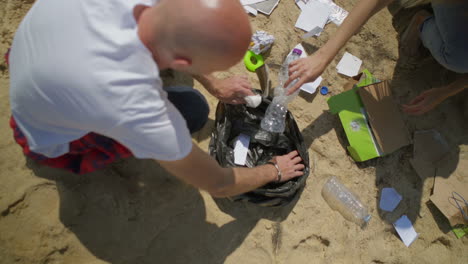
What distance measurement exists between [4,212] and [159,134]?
3.89 ft

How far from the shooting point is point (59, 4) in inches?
38.2

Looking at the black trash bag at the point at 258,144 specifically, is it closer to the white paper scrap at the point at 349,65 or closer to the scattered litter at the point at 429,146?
the white paper scrap at the point at 349,65

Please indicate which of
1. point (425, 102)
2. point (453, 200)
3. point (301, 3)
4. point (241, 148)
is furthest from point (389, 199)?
point (301, 3)

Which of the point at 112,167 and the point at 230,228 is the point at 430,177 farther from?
the point at 112,167

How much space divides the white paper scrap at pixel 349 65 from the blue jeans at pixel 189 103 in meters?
1.24

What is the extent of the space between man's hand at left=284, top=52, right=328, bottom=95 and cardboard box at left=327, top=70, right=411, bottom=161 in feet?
1.74

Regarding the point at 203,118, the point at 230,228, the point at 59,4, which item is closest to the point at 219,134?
the point at 203,118

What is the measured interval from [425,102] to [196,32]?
6.43ft

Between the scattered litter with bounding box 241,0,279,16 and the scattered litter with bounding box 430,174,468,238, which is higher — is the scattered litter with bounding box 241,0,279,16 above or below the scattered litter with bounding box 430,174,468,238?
above

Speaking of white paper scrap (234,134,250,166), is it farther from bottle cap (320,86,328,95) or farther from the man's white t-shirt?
the man's white t-shirt

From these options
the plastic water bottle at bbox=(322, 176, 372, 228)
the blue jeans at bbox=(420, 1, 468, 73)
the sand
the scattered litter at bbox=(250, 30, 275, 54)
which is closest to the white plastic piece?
the sand

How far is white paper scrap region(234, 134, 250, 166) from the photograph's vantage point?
190 cm

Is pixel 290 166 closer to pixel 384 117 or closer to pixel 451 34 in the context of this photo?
pixel 384 117

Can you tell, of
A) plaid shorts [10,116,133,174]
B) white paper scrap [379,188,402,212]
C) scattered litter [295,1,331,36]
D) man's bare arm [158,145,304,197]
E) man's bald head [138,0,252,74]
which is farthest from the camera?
scattered litter [295,1,331,36]
